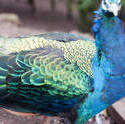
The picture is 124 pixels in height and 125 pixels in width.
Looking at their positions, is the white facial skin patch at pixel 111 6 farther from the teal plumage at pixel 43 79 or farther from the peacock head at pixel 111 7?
the teal plumage at pixel 43 79

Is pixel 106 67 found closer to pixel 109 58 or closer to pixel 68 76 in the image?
pixel 109 58

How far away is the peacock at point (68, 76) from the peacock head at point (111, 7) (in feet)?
0.03

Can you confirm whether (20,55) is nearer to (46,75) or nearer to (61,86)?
(46,75)

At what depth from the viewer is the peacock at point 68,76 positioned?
2260 millimetres

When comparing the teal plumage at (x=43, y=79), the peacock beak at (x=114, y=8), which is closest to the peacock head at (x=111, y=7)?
the peacock beak at (x=114, y=8)

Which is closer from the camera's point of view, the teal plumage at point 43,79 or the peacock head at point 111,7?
the peacock head at point 111,7

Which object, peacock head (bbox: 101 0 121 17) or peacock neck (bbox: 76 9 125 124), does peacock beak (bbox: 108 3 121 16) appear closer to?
peacock head (bbox: 101 0 121 17)

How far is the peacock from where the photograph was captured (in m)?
2.26

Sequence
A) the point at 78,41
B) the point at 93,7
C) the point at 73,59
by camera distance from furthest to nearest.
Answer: the point at 93,7 < the point at 78,41 < the point at 73,59

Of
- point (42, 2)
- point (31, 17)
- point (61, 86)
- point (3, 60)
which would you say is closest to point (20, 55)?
point (3, 60)

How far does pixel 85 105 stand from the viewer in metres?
2.35

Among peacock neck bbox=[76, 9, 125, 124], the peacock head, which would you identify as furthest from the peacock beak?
peacock neck bbox=[76, 9, 125, 124]

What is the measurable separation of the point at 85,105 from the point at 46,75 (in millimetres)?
463

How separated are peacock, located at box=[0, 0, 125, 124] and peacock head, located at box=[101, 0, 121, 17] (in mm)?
11
